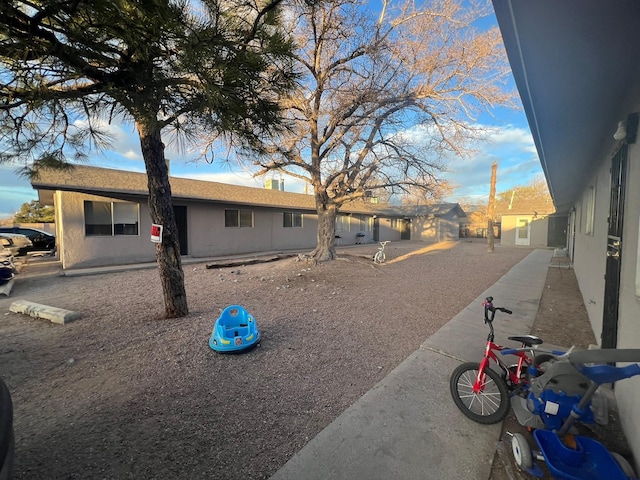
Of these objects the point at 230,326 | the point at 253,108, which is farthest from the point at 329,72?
the point at 230,326

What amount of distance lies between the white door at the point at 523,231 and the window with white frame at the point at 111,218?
25957mm

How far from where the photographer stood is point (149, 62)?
2.59m

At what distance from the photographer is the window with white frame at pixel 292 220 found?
55.8ft

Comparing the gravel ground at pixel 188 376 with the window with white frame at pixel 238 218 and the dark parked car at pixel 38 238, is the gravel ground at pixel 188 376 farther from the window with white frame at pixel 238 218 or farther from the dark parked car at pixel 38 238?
the dark parked car at pixel 38 238

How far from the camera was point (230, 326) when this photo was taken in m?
3.88

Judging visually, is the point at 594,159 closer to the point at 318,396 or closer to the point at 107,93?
the point at 318,396

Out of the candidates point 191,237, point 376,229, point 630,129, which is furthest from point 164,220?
point 376,229

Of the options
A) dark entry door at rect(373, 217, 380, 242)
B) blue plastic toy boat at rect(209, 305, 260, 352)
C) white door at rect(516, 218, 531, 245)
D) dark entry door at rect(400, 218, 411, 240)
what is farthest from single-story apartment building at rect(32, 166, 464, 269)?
white door at rect(516, 218, 531, 245)

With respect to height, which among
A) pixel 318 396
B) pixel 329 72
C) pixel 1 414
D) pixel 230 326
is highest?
pixel 329 72

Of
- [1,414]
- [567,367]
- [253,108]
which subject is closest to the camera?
[1,414]

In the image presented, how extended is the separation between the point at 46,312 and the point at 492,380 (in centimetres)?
660

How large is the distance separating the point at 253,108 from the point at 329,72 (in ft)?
21.7

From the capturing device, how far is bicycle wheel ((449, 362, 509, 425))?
2352mm

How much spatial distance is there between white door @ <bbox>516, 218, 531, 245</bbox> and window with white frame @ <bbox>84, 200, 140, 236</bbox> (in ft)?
85.2
